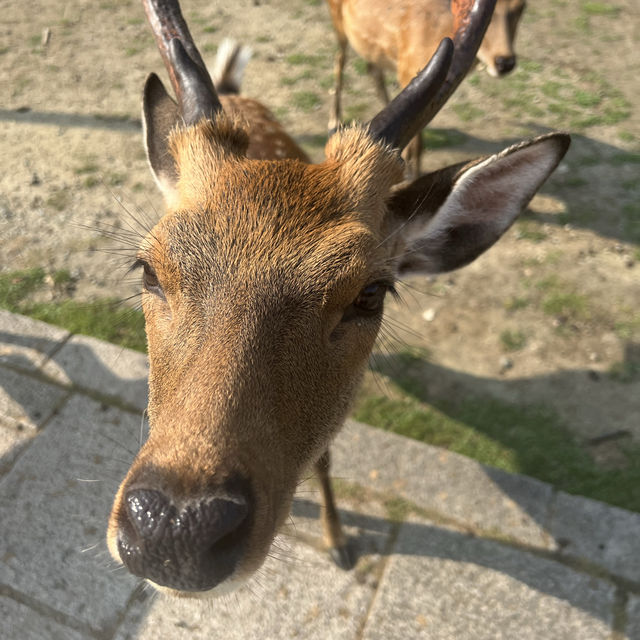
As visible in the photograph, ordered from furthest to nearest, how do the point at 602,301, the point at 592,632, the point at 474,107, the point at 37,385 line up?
the point at 474,107, the point at 602,301, the point at 37,385, the point at 592,632

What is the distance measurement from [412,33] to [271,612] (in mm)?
5039

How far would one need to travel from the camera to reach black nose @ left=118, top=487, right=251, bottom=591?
163cm

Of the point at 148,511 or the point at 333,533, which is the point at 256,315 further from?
the point at 333,533

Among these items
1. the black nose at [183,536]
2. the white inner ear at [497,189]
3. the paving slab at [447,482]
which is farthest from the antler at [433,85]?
the paving slab at [447,482]

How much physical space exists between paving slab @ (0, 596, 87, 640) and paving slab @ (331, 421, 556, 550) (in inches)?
74.7

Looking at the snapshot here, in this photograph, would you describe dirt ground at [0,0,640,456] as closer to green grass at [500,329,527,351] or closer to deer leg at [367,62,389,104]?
green grass at [500,329,527,351]

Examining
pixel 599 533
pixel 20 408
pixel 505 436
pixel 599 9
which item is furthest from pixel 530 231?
pixel 599 9

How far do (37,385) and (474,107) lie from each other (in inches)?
235

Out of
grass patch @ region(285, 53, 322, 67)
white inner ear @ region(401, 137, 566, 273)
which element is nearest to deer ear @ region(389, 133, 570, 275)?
white inner ear @ region(401, 137, 566, 273)

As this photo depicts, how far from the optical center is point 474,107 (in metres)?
7.43

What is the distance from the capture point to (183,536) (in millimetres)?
1622

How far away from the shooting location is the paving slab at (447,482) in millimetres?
3830

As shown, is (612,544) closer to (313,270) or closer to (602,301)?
(602,301)

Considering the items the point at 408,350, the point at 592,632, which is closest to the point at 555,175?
the point at 408,350
